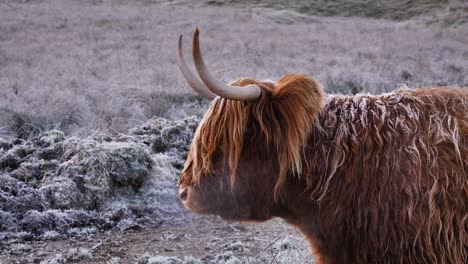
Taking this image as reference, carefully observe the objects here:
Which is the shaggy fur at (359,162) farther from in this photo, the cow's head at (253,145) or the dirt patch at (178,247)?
the dirt patch at (178,247)

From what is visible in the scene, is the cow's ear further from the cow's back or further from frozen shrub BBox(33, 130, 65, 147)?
frozen shrub BBox(33, 130, 65, 147)

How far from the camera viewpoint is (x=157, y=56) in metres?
14.0

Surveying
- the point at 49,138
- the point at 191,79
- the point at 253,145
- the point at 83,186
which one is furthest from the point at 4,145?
the point at 191,79

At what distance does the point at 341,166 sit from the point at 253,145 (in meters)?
0.37

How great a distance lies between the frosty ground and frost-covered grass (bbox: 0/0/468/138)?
0.04 m

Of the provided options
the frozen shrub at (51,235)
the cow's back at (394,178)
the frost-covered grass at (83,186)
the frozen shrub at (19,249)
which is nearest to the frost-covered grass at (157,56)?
the frost-covered grass at (83,186)

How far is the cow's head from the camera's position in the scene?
2352mm

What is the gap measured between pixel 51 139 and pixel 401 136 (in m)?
5.00

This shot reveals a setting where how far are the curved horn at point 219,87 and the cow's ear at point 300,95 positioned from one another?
104 millimetres

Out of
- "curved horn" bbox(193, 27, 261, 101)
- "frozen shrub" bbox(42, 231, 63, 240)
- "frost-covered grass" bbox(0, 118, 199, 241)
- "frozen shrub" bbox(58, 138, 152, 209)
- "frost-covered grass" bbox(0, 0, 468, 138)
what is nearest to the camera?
"curved horn" bbox(193, 27, 261, 101)

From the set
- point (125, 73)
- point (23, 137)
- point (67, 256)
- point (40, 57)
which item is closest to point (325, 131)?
point (67, 256)

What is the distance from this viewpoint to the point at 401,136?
233 centimetres

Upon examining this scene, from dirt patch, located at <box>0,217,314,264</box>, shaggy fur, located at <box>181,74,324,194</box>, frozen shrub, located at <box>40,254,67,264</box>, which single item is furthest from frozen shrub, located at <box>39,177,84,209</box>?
shaggy fur, located at <box>181,74,324,194</box>

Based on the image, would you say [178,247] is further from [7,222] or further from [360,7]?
[360,7]
